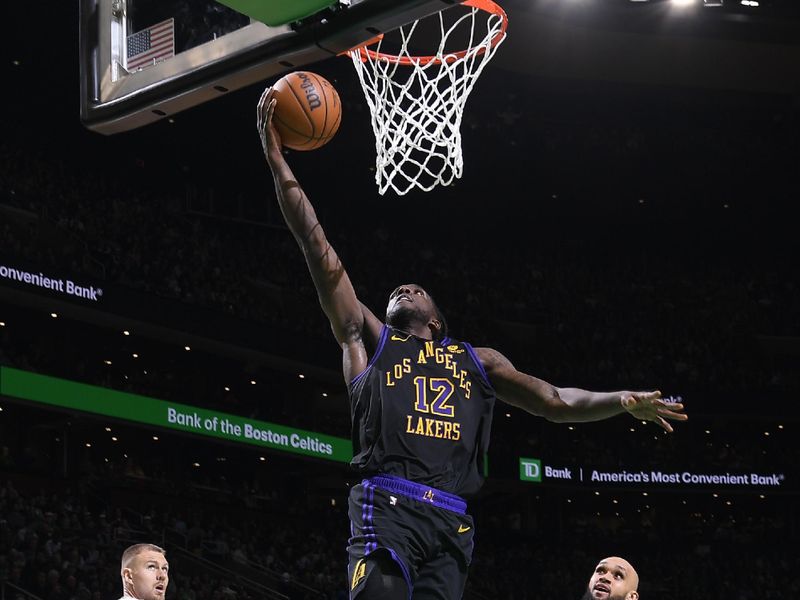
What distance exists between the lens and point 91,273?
1700cm

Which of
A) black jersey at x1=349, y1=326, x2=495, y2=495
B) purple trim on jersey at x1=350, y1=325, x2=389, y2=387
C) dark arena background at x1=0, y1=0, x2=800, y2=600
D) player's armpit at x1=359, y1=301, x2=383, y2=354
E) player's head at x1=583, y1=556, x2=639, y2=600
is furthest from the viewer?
dark arena background at x1=0, y1=0, x2=800, y2=600

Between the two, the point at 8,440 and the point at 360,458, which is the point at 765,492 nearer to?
the point at 8,440

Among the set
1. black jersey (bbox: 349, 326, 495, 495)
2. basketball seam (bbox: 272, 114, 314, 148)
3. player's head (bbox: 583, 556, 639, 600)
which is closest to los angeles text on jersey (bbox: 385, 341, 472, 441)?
black jersey (bbox: 349, 326, 495, 495)

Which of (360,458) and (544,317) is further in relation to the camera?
(544,317)

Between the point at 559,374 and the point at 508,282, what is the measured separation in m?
2.96

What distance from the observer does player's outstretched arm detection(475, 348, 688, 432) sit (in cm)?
378

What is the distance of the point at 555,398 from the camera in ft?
13.2

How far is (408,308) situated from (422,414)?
0.43 metres

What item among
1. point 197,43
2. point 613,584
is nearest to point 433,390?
point 613,584

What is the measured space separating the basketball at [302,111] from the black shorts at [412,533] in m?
1.35

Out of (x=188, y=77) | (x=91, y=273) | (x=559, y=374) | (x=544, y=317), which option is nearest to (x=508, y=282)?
(x=544, y=317)

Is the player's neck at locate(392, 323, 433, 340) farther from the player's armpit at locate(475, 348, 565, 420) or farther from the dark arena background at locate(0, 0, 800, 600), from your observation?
the dark arena background at locate(0, 0, 800, 600)

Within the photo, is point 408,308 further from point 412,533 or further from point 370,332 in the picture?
point 412,533

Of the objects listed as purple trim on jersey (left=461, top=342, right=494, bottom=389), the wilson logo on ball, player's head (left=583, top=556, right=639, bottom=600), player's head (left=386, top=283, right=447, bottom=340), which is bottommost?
player's head (left=583, top=556, right=639, bottom=600)
